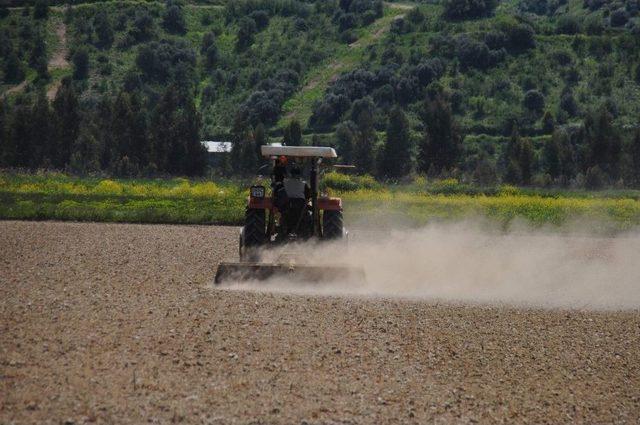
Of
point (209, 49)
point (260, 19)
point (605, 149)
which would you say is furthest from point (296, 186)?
point (260, 19)

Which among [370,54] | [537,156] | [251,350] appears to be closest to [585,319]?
[251,350]

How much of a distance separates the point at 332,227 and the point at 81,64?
367ft

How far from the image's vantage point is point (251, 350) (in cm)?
1295

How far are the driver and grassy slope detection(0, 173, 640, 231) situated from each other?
20.1 metres

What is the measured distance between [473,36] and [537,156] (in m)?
35.8

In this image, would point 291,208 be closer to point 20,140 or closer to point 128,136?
point 128,136

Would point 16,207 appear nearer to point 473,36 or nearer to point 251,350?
point 251,350

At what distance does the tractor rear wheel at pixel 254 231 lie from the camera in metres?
20.7

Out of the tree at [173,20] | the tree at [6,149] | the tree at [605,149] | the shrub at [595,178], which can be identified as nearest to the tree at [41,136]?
the tree at [6,149]

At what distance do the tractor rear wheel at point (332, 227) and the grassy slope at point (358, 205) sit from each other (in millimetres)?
20246

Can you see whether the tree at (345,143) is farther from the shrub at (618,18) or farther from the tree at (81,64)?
the shrub at (618,18)

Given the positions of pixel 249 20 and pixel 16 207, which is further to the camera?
pixel 249 20

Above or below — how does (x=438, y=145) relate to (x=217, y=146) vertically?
above

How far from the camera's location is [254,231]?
20.8 metres
